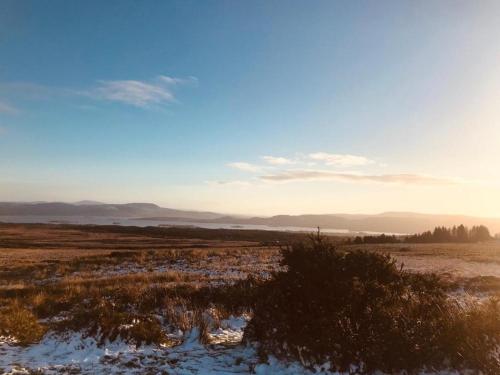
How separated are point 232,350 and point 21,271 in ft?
77.4

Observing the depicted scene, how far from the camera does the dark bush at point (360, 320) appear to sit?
7352 millimetres

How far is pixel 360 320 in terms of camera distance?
764cm

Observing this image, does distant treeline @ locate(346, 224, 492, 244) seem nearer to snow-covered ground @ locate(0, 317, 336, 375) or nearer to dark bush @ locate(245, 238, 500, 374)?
dark bush @ locate(245, 238, 500, 374)

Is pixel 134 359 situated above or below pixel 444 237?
below

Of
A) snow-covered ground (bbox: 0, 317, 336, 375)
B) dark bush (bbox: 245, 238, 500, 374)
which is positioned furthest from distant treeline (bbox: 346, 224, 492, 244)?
snow-covered ground (bbox: 0, 317, 336, 375)

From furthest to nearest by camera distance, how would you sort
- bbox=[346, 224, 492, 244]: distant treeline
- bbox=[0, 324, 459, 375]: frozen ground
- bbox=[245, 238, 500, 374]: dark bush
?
bbox=[346, 224, 492, 244]: distant treeline, bbox=[0, 324, 459, 375]: frozen ground, bbox=[245, 238, 500, 374]: dark bush

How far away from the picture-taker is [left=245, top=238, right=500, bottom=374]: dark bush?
7352mm

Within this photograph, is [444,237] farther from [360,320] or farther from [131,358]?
[131,358]

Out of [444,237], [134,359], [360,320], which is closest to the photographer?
[360,320]

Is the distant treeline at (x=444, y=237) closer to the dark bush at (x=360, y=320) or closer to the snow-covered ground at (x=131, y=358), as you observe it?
the dark bush at (x=360, y=320)

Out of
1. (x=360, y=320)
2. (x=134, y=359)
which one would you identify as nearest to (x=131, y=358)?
(x=134, y=359)

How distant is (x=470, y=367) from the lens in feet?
24.0

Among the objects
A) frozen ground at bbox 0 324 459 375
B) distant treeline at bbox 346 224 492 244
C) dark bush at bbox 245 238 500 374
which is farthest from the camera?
distant treeline at bbox 346 224 492 244

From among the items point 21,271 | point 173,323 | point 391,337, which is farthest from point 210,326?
point 21,271
